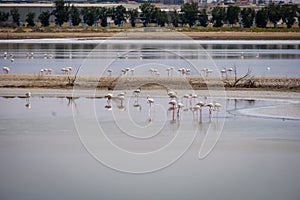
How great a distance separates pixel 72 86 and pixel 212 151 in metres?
11.9

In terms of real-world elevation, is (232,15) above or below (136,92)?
above

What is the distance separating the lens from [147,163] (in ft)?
50.2

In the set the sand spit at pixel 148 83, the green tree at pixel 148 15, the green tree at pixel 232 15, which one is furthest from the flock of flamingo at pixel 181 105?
the green tree at pixel 148 15

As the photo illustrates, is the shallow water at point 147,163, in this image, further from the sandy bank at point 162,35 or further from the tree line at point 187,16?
the tree line at point 187,16

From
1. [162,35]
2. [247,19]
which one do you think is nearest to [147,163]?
[162,35]

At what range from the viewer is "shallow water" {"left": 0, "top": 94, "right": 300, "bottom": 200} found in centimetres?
1322

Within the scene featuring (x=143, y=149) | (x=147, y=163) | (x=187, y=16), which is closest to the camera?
(x=147, y=163)

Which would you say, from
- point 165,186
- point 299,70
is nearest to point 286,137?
point 165,186

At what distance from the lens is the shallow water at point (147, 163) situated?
43.4 ft

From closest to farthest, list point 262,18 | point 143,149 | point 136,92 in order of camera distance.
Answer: point 143,149 → point 136,92 → point 262,18

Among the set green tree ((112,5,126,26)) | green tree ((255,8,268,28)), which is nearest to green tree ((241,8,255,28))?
green tree ((255,8,268,28))

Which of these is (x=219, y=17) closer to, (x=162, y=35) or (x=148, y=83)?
(x=162, y=35)

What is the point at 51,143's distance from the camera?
1692 cm

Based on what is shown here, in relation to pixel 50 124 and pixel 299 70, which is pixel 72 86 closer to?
pixel 50 124
